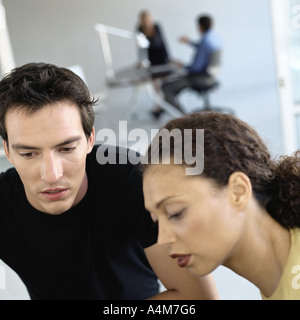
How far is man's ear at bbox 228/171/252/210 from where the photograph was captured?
0.82 meters

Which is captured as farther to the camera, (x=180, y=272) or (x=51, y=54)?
(x=51, y=54)

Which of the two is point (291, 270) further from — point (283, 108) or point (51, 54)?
point (51, 54)

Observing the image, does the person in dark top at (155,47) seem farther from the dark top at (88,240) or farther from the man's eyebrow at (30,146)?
the man's eyebrow at (30,146)

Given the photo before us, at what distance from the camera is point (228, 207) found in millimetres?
825

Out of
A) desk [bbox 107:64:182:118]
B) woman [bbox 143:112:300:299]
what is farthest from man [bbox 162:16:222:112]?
woman [bbox 143:112:300:299]

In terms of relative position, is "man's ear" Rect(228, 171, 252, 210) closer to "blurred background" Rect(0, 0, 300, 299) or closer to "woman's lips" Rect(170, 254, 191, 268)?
"woman's lips" Rect(170, 254, 191, 268)

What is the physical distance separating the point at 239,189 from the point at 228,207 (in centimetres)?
4

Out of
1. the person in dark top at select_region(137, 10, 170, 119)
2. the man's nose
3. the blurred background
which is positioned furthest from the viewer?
the blurred background

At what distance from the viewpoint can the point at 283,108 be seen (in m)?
2.80

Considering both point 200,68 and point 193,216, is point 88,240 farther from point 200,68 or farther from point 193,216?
point 200,68

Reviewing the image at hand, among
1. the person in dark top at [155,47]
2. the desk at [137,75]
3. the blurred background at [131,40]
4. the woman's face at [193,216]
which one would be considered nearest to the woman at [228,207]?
the woman's face at [193,216]

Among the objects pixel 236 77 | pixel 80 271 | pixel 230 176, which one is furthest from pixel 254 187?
pixel 236 77
